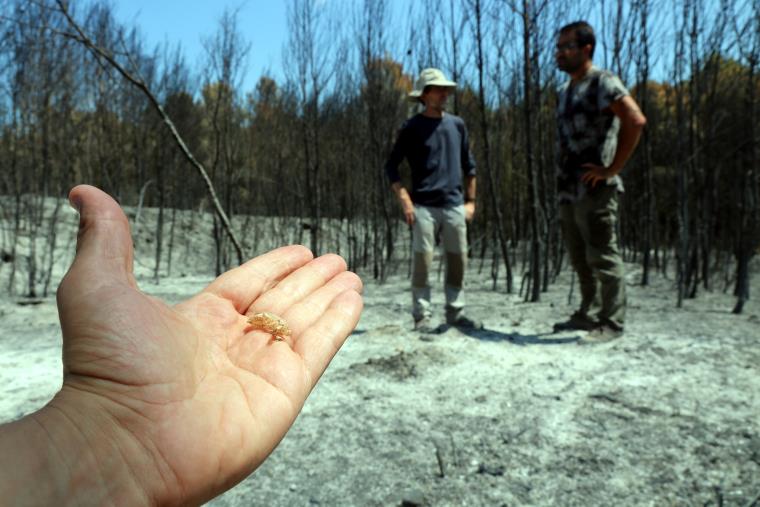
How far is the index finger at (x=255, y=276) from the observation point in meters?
1.43

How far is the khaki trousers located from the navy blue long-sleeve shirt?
0.08m

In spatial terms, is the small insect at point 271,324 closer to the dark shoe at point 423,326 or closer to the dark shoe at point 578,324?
the dark shoe at point 423,326

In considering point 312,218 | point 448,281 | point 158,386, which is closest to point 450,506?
point 158,386

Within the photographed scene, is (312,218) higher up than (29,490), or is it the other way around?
(312,218)

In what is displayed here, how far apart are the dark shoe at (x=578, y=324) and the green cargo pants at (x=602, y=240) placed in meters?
0.10

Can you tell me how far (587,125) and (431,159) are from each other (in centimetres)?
92

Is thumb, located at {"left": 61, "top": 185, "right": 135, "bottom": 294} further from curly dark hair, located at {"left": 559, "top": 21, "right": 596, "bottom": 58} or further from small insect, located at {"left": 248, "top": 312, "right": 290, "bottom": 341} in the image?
curly dark hair, located at {"left": 559, "top": 21, "right": 596, "bottom": 58}

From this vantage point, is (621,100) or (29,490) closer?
(29,490)

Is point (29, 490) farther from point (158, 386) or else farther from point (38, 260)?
point (38, 260)

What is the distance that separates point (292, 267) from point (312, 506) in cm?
72

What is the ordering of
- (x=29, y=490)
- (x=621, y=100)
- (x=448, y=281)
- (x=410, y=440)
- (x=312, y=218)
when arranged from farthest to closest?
(x=312, y=218)
(x=448, y=281)
(x=621, y=100)
(x=410, y=440)
(x=29, y=490)

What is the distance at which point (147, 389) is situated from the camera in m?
0.87

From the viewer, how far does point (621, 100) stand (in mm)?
→ 2762

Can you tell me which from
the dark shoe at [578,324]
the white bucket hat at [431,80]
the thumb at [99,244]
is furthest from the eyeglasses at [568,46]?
the thumb at [99,244]
